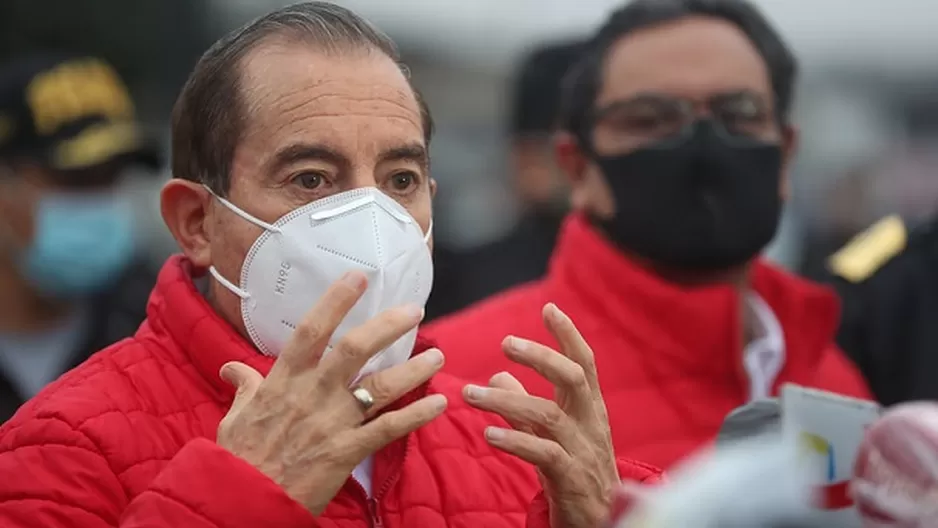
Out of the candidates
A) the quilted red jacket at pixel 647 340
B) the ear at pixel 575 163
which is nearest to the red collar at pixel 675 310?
the quilted red jacket at pixel 647 340

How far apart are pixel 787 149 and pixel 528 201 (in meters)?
2.78

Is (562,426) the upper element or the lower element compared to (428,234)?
lower

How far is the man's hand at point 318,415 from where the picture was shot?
2.54 metres

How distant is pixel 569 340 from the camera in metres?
2.75

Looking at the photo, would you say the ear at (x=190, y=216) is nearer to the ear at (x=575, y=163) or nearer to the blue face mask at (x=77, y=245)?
the ear at (x=575, y=163)

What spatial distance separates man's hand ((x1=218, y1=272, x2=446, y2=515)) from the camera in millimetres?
2543

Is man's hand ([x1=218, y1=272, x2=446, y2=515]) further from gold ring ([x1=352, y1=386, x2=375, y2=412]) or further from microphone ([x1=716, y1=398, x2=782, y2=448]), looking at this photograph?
microphone ([x1=716, y1=398, x2=782, y2=448])

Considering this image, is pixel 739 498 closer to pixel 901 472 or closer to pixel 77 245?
pixel 901 472

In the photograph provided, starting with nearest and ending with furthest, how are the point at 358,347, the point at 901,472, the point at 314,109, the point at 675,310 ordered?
the point at 901,472 → the point at 358,347 → the point at 314,109 → the point at 675,310

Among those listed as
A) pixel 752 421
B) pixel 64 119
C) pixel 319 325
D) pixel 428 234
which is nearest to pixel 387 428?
pixel 319 325

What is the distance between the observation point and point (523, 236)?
6.84 m

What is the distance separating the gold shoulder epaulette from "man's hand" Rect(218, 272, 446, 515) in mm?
2610

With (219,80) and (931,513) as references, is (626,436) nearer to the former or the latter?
(219,80)

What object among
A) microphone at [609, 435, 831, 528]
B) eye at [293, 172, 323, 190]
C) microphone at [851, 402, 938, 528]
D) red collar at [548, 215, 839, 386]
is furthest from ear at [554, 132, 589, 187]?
microphone at [609, 435, 831, 528]
